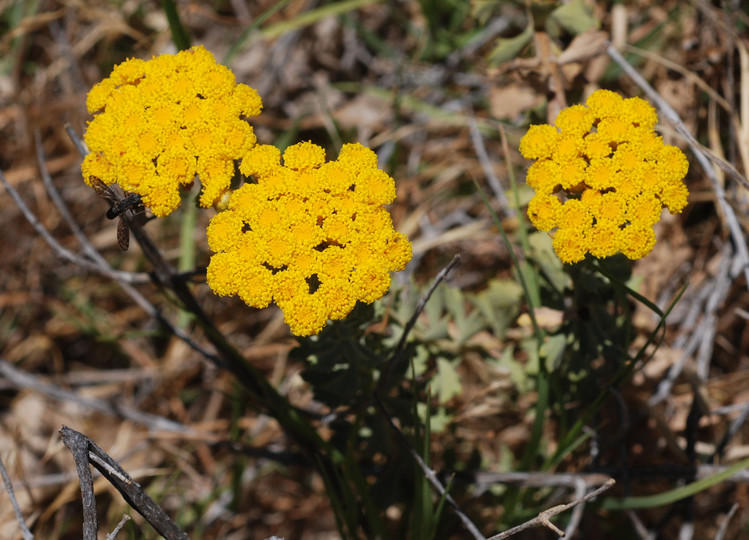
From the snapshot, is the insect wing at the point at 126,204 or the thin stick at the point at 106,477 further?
the insect wing at the point at 126,204

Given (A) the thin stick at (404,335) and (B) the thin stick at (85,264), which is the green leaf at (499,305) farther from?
(B) the thin stick at (85,264)

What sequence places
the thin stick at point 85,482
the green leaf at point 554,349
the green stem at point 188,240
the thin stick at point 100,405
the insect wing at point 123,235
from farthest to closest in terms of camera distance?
1. the green stem at point 188,240
2. the thin stick at point 100,405
3. the green leaf at point 554,349
4. the insect wing at point 123,235
5. the thin stick at point 85,482

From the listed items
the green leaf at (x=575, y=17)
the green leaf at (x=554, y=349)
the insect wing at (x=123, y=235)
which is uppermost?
the green leaf at (x=575, y=17)

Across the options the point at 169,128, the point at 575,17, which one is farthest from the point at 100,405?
the point at 575,17

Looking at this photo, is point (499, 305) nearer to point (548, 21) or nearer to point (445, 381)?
point (445, 381)

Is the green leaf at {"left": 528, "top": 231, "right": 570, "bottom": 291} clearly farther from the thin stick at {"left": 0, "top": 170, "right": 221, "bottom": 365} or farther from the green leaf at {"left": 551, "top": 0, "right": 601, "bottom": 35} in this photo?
the thin stick at {"left": 0, "top": 170, "right": 221, "bottom": 365}

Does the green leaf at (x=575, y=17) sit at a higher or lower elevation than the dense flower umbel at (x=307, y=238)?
higher

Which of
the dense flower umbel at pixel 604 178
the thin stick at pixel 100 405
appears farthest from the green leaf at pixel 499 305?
the thin stick at pixel 100 405
